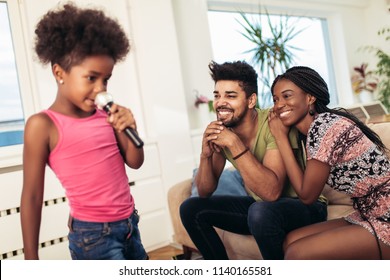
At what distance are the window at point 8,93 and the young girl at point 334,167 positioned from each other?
150 centimetres

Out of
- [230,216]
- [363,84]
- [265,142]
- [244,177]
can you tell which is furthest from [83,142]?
[363,84]

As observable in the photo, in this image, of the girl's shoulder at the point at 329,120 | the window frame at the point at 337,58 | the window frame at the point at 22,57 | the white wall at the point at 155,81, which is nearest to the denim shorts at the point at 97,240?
the girl's shoulder at the point at 329,120

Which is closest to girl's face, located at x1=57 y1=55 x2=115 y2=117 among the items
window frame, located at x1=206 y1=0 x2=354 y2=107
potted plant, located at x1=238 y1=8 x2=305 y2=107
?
potted plant, located at x1=238 y1=8 x2=305 y2=107

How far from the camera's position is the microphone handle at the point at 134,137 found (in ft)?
2.02

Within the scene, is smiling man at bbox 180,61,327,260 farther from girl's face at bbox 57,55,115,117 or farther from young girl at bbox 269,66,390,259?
girl's face at bbox 57,55,115,117

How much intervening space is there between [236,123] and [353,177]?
0.37m

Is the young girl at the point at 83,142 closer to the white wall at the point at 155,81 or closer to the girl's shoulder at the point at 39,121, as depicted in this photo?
the girl's shoulder at the point at 39,121

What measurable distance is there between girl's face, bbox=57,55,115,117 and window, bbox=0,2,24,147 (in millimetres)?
1574

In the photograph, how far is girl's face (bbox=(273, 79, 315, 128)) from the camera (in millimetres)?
1101

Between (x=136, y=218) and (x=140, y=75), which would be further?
(x=140, y=75)

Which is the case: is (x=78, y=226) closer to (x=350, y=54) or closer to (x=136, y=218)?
(x=136, y=218)

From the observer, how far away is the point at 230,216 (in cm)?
149

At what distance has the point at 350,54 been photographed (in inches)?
188
